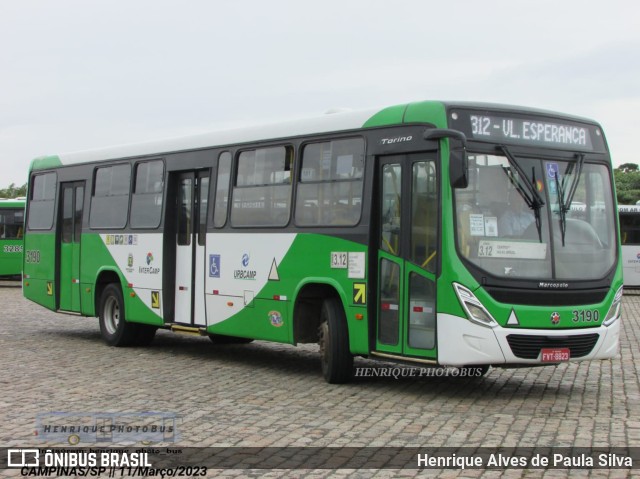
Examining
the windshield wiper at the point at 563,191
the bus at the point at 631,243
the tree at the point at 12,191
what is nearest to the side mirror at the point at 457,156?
the windshield wiper at the point at 563,191

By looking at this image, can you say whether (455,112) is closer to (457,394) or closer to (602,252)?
(602,252)

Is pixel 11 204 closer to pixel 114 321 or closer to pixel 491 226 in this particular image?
pixel 114 321

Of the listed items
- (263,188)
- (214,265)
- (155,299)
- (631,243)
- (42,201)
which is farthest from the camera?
(631,243)

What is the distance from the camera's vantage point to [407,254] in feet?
37.1

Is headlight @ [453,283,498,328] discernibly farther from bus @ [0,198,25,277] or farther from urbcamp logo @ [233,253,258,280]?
bus @ [0,198,25,277]

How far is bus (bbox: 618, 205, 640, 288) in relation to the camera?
116ft

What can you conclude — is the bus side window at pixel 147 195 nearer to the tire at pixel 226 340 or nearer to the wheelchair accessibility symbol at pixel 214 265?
the wheelchair accessibility symbol at pixel 214 265

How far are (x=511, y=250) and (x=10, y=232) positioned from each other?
32.1 m

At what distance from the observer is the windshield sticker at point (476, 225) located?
10.8 meters

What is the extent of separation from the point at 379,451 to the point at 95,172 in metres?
11.1

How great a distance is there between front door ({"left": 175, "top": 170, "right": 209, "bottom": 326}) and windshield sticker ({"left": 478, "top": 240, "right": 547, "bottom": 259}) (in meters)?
5.25

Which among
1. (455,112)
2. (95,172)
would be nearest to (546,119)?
(455,112)

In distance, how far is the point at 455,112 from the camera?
11.0m

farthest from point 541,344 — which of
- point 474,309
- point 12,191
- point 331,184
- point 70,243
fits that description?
point 12,191
